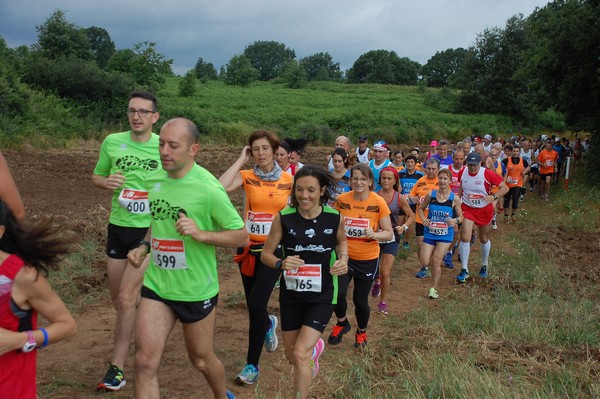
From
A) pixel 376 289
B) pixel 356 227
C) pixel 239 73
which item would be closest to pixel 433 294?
pixel 376 289

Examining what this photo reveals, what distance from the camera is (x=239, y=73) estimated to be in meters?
64.4

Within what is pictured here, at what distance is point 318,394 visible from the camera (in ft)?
16.6

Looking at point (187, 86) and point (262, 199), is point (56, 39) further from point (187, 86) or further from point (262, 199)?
point (262, 199)

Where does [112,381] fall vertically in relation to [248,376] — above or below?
above

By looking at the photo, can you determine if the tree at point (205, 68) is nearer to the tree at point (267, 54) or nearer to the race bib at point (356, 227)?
the tree at point (267, 54)

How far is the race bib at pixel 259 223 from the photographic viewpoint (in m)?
5.43

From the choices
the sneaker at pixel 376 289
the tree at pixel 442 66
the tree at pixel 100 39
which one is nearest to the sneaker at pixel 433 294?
the sneaker at pixel 376 289

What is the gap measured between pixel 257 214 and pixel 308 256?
961 millimetres

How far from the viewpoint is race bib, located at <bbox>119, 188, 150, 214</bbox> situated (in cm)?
514

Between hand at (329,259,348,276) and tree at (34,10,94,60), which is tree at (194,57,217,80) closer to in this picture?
tree at (34,10,94,60)

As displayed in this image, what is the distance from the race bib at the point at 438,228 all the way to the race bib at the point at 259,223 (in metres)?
3.79

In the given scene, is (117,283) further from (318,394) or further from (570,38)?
(570,38)

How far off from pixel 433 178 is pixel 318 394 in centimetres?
529

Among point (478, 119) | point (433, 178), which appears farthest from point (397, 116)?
point (433, 178)
